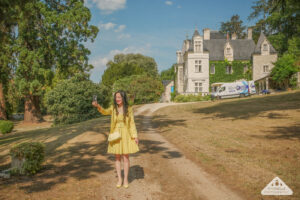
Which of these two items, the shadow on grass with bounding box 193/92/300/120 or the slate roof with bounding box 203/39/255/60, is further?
the slate roof with bounding box 203/39/255/60

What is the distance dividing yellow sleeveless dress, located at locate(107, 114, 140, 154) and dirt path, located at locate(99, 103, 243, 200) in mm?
839

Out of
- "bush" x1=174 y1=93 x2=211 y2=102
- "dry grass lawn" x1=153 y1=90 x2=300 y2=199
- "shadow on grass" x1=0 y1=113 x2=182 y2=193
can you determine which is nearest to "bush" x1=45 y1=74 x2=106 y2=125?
"shadow on grass" x1=0 y1=113 x2=182 y2=193

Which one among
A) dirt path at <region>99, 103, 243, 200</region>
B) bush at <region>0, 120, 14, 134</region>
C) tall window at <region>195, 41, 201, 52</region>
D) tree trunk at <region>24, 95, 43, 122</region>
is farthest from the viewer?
tall window at <region>195, 41, 201, 52</region>

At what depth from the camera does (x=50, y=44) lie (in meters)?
26.5

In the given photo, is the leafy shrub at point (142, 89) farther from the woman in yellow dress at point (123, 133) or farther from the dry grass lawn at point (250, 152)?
the woman in yellow dress at point (123, 133)

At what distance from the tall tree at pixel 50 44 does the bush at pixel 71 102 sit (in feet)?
9.41

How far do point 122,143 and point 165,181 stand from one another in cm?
145

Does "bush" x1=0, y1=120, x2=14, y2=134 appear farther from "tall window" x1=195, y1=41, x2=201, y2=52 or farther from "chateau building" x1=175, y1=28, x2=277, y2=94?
"tall window" x1=195, y1=41, x2=201, y2=52

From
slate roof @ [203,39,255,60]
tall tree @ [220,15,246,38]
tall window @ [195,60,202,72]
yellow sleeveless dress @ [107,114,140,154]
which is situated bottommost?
yellow sleeveless dress @ [107,114,140,154]

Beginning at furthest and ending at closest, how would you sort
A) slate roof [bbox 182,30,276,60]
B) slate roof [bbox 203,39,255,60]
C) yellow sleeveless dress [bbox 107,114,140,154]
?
1. slate roof [bbox 203,39,255,60]
2. slate roof [bbox 182,30,276,60]
3. yellow sleeveless dress [bbox 107,114,140,154]

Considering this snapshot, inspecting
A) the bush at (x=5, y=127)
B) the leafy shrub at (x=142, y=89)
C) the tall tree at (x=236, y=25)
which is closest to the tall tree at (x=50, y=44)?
the bush at (x=5, y=127)

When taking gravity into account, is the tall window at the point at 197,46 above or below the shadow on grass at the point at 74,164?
above

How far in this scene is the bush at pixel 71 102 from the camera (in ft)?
77.7

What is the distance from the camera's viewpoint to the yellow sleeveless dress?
497cm
